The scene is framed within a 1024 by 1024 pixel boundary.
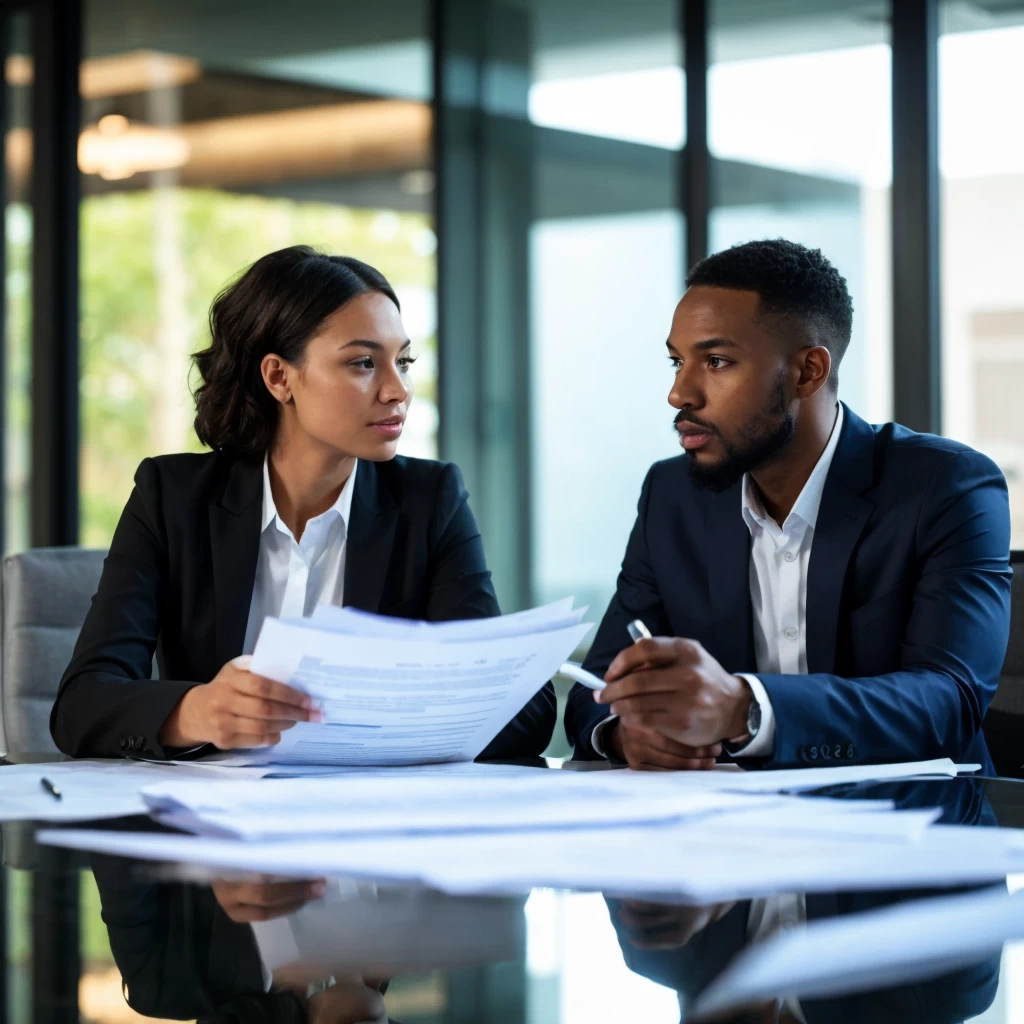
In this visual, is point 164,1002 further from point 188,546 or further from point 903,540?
point 903,540

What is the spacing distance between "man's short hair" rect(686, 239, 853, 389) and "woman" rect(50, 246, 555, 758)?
0.46m

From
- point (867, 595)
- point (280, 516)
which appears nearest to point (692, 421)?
point (867, 595)

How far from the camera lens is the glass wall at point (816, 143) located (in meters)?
3.40

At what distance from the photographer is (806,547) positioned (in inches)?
72.8

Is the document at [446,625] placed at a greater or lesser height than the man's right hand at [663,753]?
greater

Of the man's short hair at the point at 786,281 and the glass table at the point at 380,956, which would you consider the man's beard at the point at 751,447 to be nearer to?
the man's short hair at the point at 786,281

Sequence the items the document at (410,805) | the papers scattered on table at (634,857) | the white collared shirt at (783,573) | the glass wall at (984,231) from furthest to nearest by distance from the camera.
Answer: the glass wall at (984,231)
the white collared shirt at (783,573)
the document at (410,805)
the papers scattered on table at (634,857)

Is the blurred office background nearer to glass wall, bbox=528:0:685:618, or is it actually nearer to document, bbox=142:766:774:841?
glass wall, bbox=528:0:685:618

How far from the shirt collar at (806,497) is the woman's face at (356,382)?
0.48 metres

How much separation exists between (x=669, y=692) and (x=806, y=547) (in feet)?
1.87

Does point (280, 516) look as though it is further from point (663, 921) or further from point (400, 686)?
point (663, 921)

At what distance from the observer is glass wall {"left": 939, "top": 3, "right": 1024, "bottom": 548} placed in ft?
10.6

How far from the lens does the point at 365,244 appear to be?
14.1 ft

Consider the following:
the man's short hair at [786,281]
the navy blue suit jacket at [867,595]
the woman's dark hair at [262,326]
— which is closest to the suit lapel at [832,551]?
the navy blue suit jacket at [867,595]
